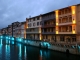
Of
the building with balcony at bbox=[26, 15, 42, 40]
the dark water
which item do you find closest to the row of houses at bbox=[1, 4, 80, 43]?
the building with balcony at bbox=[26, 15, 42, 40]

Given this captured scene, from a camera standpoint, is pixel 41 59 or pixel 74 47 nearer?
pixel 41 59

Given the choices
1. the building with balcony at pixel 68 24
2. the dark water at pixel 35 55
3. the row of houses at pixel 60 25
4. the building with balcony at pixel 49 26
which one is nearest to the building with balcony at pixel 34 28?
the row of houses at pixel 60 25

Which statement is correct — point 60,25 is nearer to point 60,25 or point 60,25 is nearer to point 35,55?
point 60,25

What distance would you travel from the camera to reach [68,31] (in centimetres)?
5553

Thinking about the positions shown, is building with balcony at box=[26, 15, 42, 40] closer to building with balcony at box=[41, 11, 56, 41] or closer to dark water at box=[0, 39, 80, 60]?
building with balcony at box=[41, 11, 56, 41]

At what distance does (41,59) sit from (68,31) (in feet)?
60.4

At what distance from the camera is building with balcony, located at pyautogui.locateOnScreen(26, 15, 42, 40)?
82450 millimetres

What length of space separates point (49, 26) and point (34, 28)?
20289 millimetres

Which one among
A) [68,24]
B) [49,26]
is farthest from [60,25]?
[49,26]

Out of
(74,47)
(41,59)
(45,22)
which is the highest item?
(45,22)

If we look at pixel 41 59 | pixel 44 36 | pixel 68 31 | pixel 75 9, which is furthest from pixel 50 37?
pixel 41 59

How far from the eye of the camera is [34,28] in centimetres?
8831

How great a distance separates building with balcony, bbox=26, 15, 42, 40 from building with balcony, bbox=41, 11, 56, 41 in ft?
17.5

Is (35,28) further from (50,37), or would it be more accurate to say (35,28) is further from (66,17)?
(66,17)
